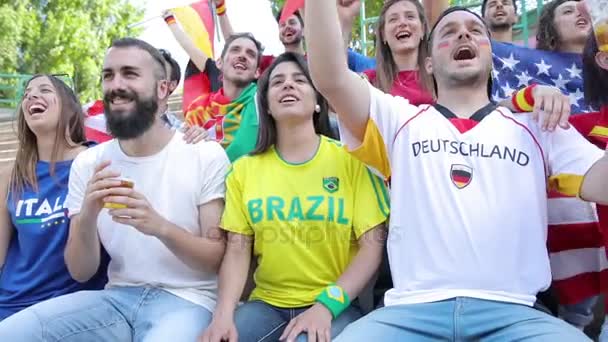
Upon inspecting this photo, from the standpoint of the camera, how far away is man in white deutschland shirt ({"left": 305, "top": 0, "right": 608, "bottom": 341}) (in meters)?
2.26

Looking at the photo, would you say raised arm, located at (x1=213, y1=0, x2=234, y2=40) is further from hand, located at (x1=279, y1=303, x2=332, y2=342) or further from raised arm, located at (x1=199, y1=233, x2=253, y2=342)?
hand, located at (x1=279, y1=303, x2=332, y2=342)

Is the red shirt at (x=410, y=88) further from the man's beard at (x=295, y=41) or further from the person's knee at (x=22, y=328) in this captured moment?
the person's knee at (x=22, y=328)

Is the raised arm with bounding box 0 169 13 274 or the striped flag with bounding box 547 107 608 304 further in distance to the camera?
the raised arm with bounding box 0 169 13 274

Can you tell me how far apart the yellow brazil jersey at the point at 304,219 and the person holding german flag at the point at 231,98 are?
857 mm

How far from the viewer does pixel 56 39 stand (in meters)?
21.2

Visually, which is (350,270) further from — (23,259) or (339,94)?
(23,259)

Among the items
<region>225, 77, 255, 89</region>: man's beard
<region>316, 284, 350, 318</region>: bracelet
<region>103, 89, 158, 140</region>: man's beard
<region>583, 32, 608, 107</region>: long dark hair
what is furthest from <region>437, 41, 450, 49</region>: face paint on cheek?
<region>225, 77, 255, 89</region>: man's beard

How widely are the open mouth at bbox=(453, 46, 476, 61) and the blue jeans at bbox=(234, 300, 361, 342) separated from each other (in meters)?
1.23

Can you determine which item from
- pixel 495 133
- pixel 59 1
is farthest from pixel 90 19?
pixel 495 133

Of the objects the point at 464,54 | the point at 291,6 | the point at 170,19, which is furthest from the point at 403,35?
the point at 170,19

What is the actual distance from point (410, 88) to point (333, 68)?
4.87 feet

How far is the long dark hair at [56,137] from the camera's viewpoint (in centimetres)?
325

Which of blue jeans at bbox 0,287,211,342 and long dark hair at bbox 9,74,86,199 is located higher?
long dark hair at bbox 9,74,86,199

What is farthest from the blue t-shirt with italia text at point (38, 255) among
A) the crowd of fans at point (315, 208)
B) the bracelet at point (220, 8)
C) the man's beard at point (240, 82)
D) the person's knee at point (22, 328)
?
the bracelet at point (220, 8)
